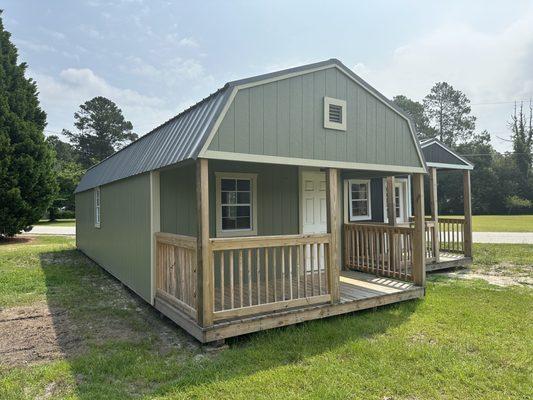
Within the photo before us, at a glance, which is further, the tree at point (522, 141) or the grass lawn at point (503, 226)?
the tree at point (522, 141)

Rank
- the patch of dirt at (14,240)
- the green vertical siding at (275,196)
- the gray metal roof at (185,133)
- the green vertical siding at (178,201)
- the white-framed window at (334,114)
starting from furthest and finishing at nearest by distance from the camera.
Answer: the patch of dirt at (14,240) → the green vertical siding at (275,196) → the green vertical siding at (178,201) → the white-framed window at (334,114) → the gray metal roof at (185,133)

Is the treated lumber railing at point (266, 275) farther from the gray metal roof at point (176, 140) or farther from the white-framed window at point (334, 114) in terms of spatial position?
the white-framed window at point (334, 114)

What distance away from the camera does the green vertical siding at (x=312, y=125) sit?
181 inches

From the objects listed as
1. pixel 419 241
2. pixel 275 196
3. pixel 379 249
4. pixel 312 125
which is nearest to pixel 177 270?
pixel 275 196

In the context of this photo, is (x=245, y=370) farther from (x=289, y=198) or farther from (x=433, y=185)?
(x=433, y=185)

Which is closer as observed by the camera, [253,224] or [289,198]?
[253,224]

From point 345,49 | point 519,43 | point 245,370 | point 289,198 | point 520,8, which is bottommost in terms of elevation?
point 245,370

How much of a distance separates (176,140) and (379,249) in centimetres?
463

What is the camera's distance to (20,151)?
16.3 metres

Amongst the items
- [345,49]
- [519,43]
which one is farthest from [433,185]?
[519,43]

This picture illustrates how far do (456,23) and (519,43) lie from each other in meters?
5.16

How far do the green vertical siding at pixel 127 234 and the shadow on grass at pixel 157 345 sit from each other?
0.55 m

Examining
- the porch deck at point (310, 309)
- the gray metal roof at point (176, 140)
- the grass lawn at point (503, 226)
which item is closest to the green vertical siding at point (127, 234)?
the gray metal roof at point (176, 140)

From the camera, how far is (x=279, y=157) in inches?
193
